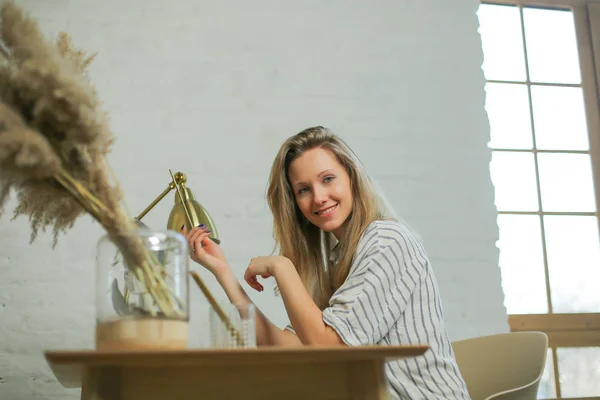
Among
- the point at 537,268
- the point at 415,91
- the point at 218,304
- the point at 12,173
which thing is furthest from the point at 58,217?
the point at 537,268

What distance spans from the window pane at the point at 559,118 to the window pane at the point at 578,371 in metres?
1.03

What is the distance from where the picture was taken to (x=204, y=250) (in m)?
1.83

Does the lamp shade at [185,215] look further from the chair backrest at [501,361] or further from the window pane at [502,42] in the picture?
the window pane at [502,42]

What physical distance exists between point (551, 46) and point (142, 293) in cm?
311

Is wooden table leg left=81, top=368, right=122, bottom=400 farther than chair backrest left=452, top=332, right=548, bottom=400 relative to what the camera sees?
No

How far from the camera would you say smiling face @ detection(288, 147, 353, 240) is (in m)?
1.98

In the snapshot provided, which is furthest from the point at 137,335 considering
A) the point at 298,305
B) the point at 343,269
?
the point at 343,269

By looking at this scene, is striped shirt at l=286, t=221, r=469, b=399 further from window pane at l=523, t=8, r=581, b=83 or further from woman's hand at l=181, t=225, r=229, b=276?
window pane at l=523, t=8, r=581, b=83

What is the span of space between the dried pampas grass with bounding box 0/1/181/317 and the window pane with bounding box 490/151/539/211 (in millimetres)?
2561

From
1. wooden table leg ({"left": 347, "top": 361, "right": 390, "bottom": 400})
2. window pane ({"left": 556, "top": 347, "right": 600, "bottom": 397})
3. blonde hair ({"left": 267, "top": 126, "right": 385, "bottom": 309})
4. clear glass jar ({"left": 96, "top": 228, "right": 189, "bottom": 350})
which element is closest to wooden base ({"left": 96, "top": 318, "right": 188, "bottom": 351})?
clear glass jar ({"left": 96, "top": 228, "right": 189, "bottom": 350})

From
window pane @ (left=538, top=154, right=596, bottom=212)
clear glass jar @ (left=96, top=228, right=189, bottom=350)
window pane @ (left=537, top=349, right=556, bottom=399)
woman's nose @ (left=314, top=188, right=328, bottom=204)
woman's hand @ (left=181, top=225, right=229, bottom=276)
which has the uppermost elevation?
window pane @ (left=538, top=154, right=596, bottom=212)

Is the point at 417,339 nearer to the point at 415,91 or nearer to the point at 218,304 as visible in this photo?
the point at 218,304

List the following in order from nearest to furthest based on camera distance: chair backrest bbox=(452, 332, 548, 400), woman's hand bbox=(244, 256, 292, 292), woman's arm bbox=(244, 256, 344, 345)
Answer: woman's arm bbox=(244, 256, 344, 345) < woman's hand bbox=(244, 256, 292, 292) < chair backrest bbox=(452, 332, 548, 400)

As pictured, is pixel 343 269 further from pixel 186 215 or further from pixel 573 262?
pixel 573 262
